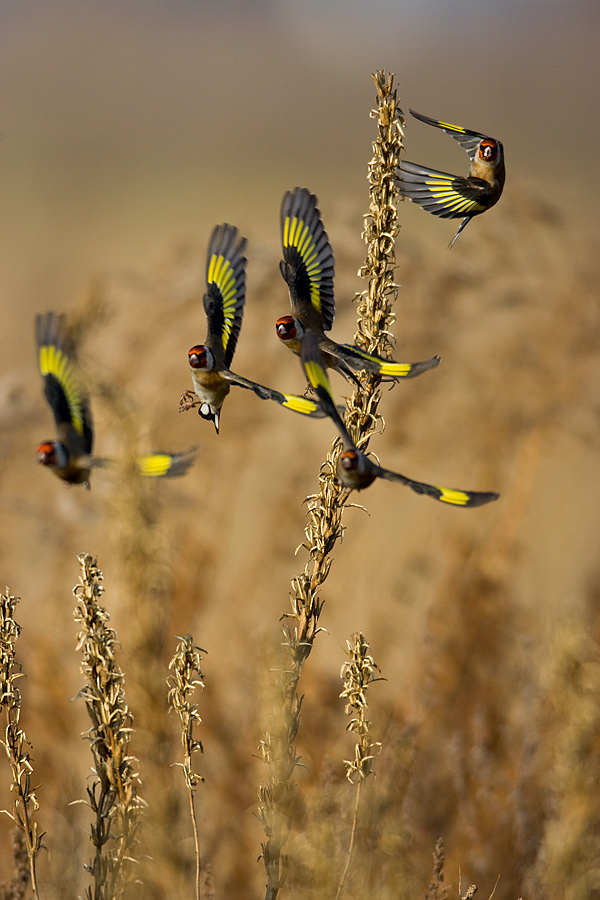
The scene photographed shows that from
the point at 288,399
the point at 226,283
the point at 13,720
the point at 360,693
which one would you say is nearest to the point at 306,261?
the point at 226,283

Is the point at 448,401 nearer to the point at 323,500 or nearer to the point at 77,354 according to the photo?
the point at 323,500

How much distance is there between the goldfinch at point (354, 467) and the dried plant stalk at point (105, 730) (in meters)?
0.38

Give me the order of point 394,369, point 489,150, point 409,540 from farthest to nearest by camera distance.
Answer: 1. point 409,540
2. point 489,150
3. point 394,369

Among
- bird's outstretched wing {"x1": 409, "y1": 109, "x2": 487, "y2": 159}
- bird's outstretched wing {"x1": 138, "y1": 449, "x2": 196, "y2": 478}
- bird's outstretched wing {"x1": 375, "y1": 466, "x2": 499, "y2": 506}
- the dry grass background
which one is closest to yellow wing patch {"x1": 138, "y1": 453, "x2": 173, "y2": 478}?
bird's outstretched wing {"x1": 138, "y1": 449, "x2": 196, "y2": 478}

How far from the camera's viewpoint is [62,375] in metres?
1.15

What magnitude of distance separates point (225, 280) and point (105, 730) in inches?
28.6

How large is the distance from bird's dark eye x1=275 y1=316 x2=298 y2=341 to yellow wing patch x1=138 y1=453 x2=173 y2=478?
0.32m

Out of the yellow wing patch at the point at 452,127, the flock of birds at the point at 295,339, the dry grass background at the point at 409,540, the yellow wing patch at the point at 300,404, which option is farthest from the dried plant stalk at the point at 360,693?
the dry grass background at the point at 409,540

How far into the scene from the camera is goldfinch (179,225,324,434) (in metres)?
1.19

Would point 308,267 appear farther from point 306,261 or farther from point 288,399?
point 288,399

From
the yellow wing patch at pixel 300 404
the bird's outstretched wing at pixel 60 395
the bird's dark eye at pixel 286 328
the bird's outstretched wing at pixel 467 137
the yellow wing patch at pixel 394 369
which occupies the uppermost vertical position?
the bird's outstretched wing at pixel 467 137

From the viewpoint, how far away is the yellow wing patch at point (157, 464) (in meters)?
0.96

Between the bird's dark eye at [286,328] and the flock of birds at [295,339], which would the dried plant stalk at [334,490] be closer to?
the flock of birds at [295,339]

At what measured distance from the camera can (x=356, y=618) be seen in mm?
4648
